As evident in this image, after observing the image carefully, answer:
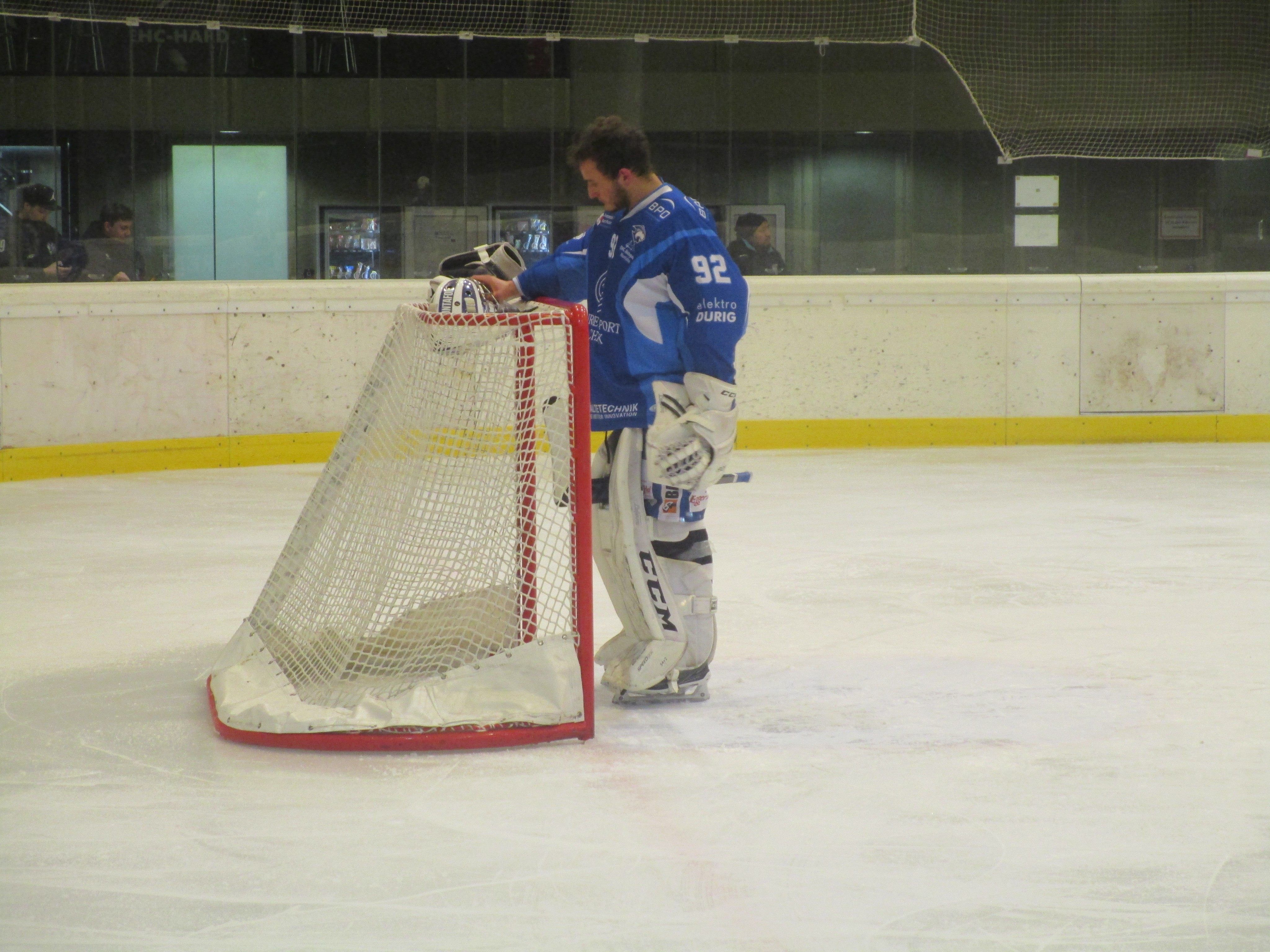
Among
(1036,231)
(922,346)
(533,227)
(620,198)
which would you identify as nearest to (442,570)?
(620,198)

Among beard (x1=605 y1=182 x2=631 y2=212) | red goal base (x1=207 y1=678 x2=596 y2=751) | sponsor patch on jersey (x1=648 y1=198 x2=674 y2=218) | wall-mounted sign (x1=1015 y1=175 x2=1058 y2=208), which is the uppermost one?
wall-mounted sign (x1=1015 y1=175 x2=1058 y2=208)

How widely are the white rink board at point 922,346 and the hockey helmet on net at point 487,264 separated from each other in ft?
13.7

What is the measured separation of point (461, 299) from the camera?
3062mm

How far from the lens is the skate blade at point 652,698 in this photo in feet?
10.5

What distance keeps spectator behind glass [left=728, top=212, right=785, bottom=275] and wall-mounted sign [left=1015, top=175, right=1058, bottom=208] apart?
1.49 meters

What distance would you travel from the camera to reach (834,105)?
838 centimetres

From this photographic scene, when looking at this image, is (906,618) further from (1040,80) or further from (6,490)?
(1040,80)

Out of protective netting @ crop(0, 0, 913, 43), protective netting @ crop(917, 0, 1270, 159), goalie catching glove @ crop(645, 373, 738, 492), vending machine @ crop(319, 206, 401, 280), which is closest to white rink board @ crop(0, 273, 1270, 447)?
vending machine @ crop(319, 206, 401, 280)

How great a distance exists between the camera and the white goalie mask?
3.05 meters

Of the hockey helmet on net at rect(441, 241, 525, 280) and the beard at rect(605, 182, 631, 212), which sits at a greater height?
the beard at rect(605, 182, 631, 212)

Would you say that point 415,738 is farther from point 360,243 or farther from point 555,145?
point 555,145

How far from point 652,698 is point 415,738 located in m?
0.60

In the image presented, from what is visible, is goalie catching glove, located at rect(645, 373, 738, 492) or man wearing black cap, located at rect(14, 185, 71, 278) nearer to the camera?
goalie catching glove, located at rect(645, 373, 738, 492)

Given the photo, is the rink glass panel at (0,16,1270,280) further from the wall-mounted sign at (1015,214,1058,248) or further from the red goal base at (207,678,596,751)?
the red goal base at (207,678,596,751)
